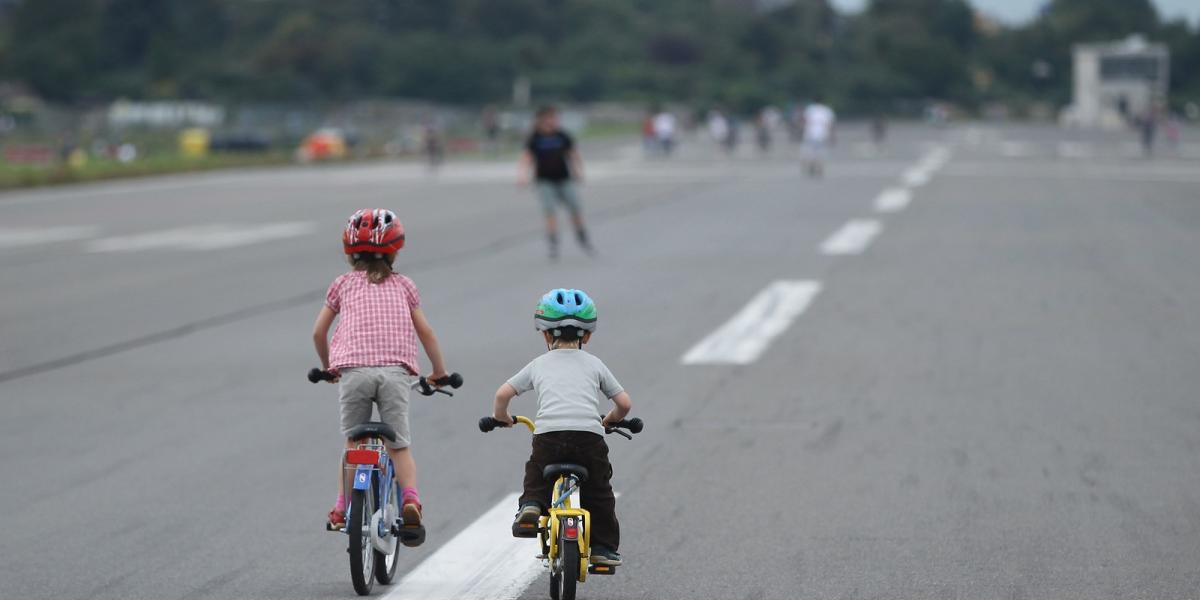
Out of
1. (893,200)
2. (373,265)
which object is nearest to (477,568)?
(373,265)

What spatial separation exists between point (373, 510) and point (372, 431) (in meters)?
0.29

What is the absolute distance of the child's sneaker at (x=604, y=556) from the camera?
588 cm

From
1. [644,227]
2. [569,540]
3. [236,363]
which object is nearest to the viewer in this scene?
[569,540]

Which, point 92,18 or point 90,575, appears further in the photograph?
point 92,18

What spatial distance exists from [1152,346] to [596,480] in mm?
8187

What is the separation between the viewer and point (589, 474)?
19.2ft

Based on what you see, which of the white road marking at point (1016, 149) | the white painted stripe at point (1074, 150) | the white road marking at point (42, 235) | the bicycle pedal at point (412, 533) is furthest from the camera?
the white road marking at point (1016, 149)

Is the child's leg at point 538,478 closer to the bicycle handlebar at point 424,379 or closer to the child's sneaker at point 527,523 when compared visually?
the child's sneaker at point 527,523

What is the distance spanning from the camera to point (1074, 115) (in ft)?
413

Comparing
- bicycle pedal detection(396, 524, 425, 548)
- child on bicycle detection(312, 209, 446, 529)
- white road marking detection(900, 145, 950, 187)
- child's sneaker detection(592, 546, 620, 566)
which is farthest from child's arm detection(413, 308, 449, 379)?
white road marking detection(900, 145, 950, 187)

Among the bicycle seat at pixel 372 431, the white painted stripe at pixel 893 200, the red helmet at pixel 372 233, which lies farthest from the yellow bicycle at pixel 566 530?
the white painted stripe at pixel 893 200

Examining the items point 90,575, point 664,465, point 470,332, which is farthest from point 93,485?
point 470,332

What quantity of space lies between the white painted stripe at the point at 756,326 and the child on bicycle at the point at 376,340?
6.10 m

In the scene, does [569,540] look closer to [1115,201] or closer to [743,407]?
[743,407]
